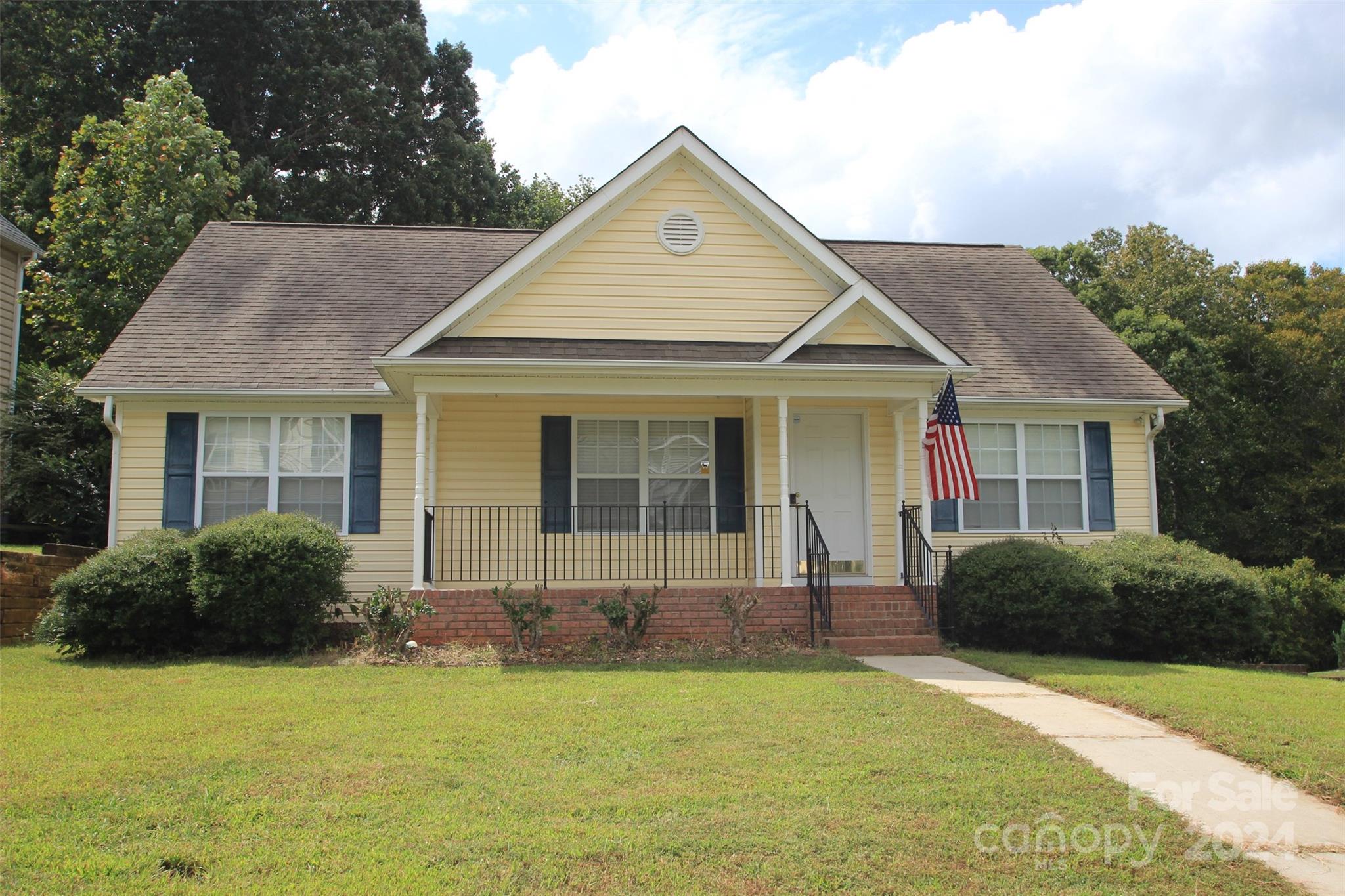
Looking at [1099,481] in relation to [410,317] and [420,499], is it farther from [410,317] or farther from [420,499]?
[410,317]

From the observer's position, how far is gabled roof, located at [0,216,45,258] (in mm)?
19469

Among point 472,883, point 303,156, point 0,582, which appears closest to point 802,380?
point 472,883

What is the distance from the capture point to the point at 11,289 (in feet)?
66.1

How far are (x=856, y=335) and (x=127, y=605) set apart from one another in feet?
29.2

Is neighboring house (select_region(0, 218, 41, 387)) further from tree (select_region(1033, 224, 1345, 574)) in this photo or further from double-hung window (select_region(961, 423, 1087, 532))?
tree (select_region(1033, 224, 1345, 574))

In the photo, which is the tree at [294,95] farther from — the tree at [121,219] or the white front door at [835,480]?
the white front door at [835,480]

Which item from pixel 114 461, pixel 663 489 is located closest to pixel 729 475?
pixel 663 489

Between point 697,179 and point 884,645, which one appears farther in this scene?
point 697,179

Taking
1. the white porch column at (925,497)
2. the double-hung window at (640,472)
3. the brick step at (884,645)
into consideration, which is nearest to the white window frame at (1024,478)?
the white porch column at (925,497)

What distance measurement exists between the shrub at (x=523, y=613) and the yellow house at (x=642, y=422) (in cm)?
140

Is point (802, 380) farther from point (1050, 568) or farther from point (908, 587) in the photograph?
point (1050, 568)

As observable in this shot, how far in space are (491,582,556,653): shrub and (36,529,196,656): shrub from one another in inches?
133

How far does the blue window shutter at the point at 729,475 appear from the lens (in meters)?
13.8

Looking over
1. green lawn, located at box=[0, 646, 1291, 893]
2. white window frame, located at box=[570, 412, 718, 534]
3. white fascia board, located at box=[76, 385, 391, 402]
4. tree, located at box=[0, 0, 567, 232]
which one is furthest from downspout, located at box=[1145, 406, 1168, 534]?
tree, located at box=[0, 0, 567, 232]
